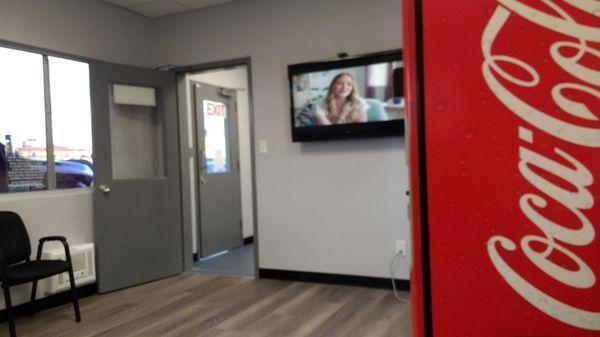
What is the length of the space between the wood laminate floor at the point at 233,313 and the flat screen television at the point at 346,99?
1.34m

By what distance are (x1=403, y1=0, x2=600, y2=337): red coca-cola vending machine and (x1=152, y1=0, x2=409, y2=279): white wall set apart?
294 centimetres

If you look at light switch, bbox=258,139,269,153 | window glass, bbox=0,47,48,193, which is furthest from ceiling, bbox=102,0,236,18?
light switch, bbox=258,139,269,153

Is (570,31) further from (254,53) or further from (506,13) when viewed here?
(254,53)

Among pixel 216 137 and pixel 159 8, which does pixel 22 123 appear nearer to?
pixel 159 8

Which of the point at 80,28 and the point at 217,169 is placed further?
the point at 217,169

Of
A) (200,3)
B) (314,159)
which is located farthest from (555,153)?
(200,3)

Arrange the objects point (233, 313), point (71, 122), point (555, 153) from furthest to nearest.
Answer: point (71, 122)
point (233, 313)
point (555, 153)

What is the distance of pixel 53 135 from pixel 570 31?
384cm

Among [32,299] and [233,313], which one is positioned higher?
[32,299]

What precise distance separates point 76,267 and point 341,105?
2566 mm

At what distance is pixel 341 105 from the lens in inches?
146

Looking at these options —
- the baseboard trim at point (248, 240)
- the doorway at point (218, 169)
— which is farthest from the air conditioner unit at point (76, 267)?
the baseboard trim at point (248, 240)

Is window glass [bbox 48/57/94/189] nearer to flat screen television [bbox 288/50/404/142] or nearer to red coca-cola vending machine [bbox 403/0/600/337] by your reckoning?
flat screen television [bbox 288/50/404/142]

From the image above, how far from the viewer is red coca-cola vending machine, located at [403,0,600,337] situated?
0.64m
